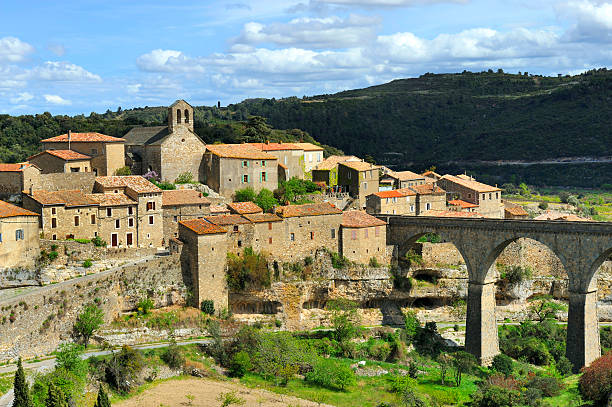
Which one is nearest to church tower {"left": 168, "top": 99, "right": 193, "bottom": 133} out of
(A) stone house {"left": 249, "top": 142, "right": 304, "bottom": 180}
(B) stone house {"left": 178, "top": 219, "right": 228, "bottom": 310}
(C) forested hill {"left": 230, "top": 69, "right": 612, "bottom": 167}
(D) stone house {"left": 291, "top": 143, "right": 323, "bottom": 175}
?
(A) stone house {"left": 249, "top": 142, "right": 304, "bottom": 180}

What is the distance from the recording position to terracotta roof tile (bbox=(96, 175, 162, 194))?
171ft

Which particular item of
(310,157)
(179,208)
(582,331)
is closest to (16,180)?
(179,208)

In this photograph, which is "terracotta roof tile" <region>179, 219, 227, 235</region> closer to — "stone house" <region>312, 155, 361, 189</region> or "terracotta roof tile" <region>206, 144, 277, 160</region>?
"terracotta roof tile" <region>206, 144, 277, 160</region>

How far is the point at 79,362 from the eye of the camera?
127ft

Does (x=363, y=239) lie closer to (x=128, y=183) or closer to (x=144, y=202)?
(x=144, y=202)

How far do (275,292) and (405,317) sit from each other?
10.4m

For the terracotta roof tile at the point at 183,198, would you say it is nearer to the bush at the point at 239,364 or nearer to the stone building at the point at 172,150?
the stone building at the point at 172,150

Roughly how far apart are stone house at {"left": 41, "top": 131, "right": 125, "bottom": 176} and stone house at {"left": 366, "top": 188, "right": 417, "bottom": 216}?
66.6 ft

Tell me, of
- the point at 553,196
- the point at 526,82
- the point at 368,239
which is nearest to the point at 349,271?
the point at 368,239

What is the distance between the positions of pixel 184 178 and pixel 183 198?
6.06 metres

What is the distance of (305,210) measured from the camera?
182 feet

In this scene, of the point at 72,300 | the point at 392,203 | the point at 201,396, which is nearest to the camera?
the point at 201,396

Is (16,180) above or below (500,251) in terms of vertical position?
above

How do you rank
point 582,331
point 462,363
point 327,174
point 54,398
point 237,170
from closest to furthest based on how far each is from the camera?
point 54,398 < point 582,331 < point 462,363 < point 237,170 < point 327,174
